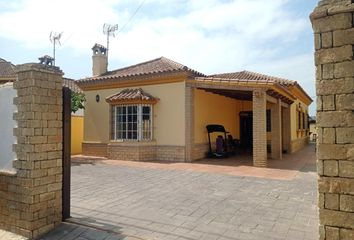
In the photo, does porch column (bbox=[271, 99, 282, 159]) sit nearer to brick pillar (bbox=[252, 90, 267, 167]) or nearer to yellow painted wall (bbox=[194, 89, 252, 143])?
yellow painted wall (bbox=[194, 89, 252, 143])

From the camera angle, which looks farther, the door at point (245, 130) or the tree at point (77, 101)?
the door at point (245, 130)

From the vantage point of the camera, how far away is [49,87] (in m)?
4.99

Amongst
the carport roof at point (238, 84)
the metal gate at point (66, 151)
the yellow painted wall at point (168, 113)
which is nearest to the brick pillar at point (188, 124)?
the yellow painted wall at point (168, 113)

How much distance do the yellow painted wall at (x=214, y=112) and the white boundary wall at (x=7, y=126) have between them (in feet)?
30.2

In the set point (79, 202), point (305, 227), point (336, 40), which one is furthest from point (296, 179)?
point (336, 40)

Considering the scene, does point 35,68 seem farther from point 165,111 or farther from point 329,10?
point 165,111

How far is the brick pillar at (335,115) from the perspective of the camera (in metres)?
2.89

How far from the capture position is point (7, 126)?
5.18 metres

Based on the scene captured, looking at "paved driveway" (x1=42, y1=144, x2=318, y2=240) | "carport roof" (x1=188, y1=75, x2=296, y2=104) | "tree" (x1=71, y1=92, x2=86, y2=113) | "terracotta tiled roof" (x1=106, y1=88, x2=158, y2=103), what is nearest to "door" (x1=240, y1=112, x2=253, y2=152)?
"carport roof" (x1=188, y1=75, x2=296, y2=104)

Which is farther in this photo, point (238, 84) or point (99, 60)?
point (99, 60)

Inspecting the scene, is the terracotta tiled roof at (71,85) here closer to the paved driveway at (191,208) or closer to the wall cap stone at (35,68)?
the paved driveway at (191,208)

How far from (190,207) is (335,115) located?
12.1 ft

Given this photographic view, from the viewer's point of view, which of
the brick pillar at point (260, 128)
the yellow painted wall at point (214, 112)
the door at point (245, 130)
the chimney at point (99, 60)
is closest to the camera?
the brick pillar at point (260, 128)

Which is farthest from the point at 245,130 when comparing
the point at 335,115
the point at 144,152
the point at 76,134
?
the point at 335,115
